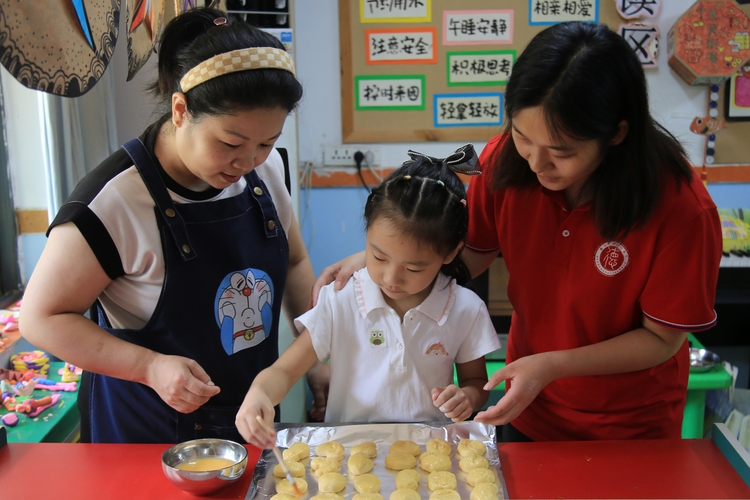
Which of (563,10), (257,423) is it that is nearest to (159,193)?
(257,423)

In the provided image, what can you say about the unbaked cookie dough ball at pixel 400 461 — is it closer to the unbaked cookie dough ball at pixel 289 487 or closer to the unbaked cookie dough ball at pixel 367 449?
the unbaked cookie dough ball at pixel 367 449

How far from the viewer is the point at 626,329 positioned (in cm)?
133

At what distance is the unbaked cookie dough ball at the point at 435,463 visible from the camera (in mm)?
1211

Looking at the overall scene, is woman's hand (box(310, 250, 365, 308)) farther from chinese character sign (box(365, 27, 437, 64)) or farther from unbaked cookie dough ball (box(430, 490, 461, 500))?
chinese character sign (box(365, 27, 437, 64))

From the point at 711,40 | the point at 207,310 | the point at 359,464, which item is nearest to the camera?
the point at 359,464

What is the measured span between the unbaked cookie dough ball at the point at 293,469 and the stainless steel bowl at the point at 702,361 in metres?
2.03

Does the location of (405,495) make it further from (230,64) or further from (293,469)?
(230,64)

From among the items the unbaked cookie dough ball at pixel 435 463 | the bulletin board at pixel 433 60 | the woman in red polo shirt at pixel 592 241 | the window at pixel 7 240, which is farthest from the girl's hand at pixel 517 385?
the bulletin board at pixel 433 60

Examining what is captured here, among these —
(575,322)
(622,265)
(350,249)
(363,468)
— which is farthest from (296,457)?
(350,249)

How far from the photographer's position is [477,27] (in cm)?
315

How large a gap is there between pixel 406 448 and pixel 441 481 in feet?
0.38

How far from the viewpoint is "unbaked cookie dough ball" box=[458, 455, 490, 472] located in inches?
47.3

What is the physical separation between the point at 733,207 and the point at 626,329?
243 cm

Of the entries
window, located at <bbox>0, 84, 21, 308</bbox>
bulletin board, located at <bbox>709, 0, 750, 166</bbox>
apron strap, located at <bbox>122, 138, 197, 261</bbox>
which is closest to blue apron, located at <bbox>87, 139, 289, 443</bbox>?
apron strap, located at <bbox>122, 138, 197, 261</bbox>
